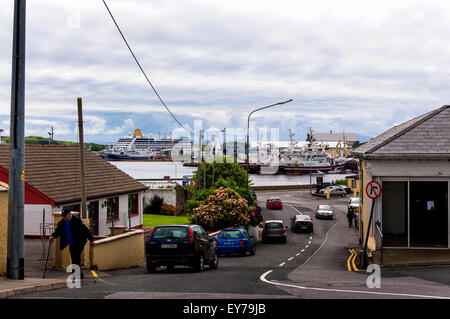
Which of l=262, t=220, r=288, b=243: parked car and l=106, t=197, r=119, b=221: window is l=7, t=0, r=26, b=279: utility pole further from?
l=262, t=220, r=288, b=243: parked car

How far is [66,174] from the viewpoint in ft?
96.6

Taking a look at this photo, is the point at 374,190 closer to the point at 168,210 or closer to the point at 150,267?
the point at 150,267

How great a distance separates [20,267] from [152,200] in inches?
1481

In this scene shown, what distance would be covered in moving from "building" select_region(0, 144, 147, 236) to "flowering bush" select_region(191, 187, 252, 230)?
4159 millimetres

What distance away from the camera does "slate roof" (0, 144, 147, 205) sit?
86.5 feet

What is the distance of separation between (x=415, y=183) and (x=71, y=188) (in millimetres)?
16811

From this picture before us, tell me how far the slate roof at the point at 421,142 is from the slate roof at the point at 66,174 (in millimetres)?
14861

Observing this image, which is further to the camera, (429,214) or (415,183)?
(429,214)

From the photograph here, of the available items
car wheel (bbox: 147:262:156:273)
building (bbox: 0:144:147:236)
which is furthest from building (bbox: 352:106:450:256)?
building (bbox: 0:144:147:236)

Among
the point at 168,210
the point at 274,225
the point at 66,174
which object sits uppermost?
the point at 66,174

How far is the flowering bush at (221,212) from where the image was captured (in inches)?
1324

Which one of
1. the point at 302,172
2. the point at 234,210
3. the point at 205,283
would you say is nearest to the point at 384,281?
the point at 205,283

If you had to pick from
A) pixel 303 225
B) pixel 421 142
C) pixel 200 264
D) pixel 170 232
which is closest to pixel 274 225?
pixel 303 225
